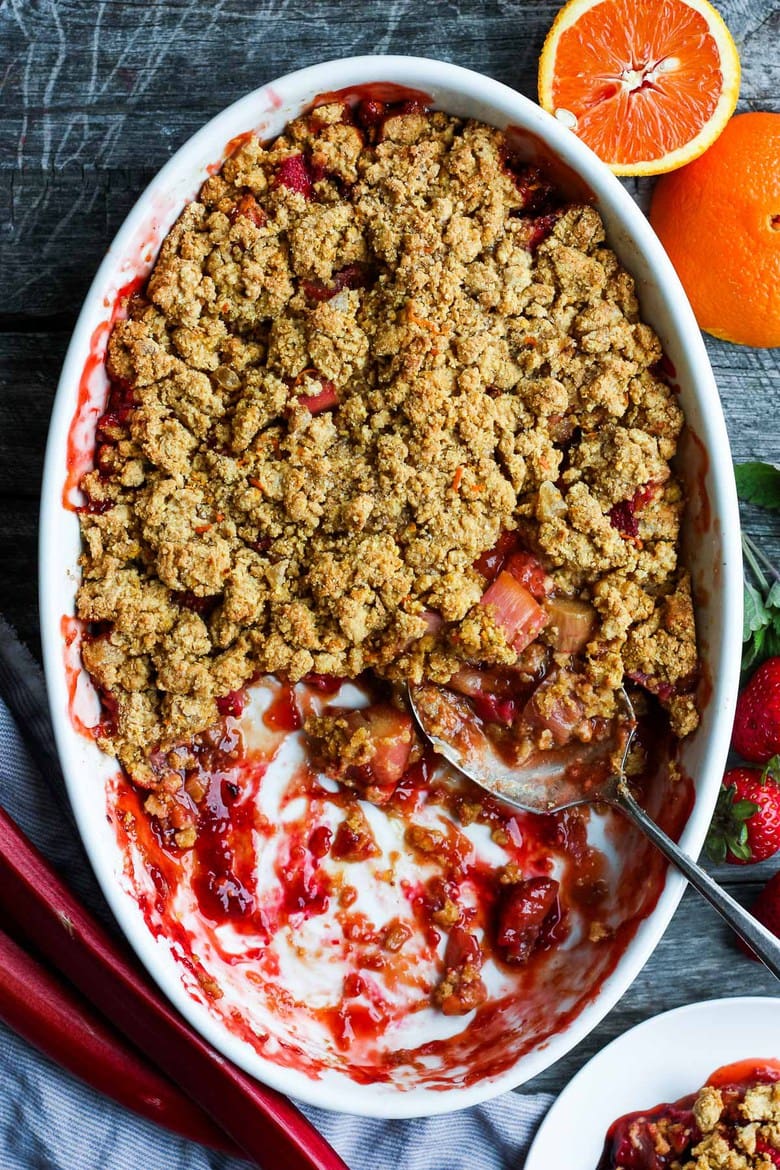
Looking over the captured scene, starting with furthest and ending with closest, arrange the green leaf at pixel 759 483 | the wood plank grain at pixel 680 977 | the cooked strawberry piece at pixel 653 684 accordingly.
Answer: the wood plank grain at pixel 680 977 < the green leaf at pixel 759 483 < the cooked strawberry piece at pixel 653 684

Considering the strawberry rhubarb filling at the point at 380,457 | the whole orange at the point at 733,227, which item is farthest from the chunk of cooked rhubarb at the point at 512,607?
the whole orange at the point at 733,227

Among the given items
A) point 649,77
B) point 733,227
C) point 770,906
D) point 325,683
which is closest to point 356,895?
point 325,683

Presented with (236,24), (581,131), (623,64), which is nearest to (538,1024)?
(581,131)

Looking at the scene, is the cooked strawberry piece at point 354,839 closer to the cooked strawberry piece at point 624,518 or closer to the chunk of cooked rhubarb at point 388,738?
the chunk of cooked rhubarb at point 388,738

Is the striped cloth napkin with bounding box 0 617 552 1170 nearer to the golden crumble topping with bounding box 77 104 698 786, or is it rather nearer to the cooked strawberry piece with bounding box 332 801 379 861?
the golden crumble topping with bounding box 77 104 698 786

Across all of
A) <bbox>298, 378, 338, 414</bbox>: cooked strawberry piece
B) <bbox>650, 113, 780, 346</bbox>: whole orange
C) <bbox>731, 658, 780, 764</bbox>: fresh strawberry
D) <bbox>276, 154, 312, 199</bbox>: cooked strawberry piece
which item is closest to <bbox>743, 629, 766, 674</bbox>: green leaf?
<bbox>731, 658, 780, 764</bbox>: fresh strawberry

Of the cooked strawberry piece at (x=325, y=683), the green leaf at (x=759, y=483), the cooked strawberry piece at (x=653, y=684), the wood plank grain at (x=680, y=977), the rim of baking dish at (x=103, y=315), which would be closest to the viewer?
the rim of baking dish at (x=103, y=315)
